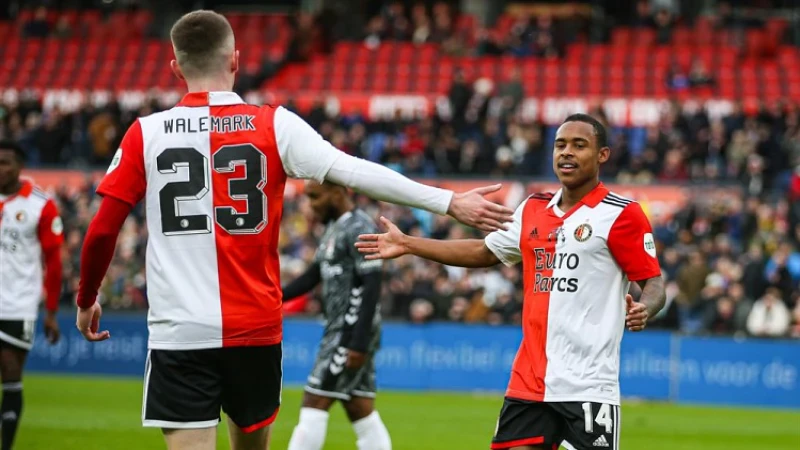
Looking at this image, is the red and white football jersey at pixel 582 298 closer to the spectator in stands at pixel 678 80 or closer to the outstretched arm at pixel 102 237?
the outstretched arm at pixel 102 237

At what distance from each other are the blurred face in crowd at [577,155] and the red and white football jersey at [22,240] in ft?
17.5

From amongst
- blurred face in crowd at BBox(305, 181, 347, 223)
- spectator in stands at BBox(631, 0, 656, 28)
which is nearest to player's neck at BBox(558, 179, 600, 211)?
blurred face in crowd at BBox(305, 181, 347, 223)

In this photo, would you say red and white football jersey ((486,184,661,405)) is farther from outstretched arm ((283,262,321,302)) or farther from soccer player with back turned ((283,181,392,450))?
outstretched arm ((283,262,321,302))

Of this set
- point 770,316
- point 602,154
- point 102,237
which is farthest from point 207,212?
point 770,316

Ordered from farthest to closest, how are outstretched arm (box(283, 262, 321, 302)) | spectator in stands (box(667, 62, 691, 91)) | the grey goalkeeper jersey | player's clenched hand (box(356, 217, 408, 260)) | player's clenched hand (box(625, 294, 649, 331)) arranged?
1. spectator in stands (box(667, 62, 691, 91))
2. outstretched arm (box(283, 262, 321, 302))
3. the grey goalkeeper jersey
4. player's clenched hand (box(356, 217, 408, 260))
5. player's clenched hand (box(625, 294, 649, 331))

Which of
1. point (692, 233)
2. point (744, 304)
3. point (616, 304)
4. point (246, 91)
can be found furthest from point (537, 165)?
point (616, 304)

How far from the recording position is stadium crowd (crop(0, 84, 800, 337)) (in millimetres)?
20641

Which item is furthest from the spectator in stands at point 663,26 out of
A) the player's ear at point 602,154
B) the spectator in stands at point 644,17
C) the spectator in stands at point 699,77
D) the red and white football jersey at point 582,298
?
the red and white football jersey at point 582,298

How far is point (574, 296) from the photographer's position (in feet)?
21.5

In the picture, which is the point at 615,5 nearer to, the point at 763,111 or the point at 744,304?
the point at 763,111

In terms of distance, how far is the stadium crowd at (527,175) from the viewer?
813 inches

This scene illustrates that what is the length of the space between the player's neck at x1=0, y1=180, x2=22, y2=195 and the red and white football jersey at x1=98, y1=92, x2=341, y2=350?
5224mm

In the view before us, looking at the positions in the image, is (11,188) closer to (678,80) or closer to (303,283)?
(303,283)

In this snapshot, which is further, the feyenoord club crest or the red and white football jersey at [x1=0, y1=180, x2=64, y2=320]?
the red and white football jersey at [x1=0, y1=180, x2=64, y2=320]
